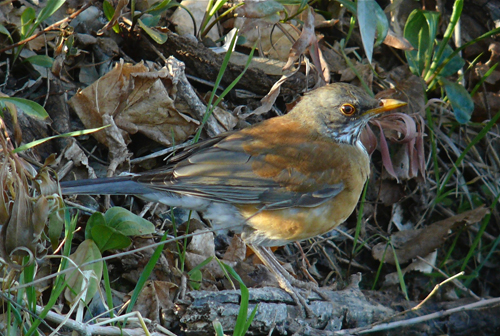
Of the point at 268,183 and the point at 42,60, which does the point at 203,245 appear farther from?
the point at 42,60

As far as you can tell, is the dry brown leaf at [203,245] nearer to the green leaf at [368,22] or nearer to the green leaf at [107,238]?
the green leaf at [107,238]

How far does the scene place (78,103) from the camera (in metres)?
4.52

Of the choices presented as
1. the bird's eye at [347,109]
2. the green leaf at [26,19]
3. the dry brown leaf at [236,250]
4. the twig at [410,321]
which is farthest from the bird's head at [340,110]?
the green leaf at [26,19]

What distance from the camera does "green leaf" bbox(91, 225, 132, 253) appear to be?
3355 mm

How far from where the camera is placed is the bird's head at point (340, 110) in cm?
443

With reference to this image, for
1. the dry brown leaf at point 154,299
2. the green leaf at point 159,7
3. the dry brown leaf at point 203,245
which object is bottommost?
the dry brown leaf at point 203,245

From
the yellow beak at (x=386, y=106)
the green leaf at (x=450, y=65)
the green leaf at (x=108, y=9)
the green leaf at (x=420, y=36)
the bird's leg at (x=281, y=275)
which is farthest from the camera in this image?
the green leaf at (x=450, y=65)

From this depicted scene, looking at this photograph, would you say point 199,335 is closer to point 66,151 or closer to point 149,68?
point 66,151

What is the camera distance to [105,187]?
3.60 metres

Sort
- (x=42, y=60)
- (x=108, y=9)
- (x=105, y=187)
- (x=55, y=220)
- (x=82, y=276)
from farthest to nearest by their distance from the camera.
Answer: (x=108, y=9) < (x=42, y=60) < (x=105, y=187) < (x=82, y=276) < (x=55, y=220)

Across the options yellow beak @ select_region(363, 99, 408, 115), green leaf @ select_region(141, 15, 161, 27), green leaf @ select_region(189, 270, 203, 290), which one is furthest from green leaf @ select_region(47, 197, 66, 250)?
yellow beak @ select_region(363, 99, 408, 115)

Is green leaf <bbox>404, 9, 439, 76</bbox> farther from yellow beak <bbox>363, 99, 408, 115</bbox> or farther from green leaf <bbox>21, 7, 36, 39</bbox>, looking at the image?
green leaf <bbox>21, 7, 36, 39</bbox>

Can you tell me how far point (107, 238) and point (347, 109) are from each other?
90.4 inches

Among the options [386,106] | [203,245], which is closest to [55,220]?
[203,245]
